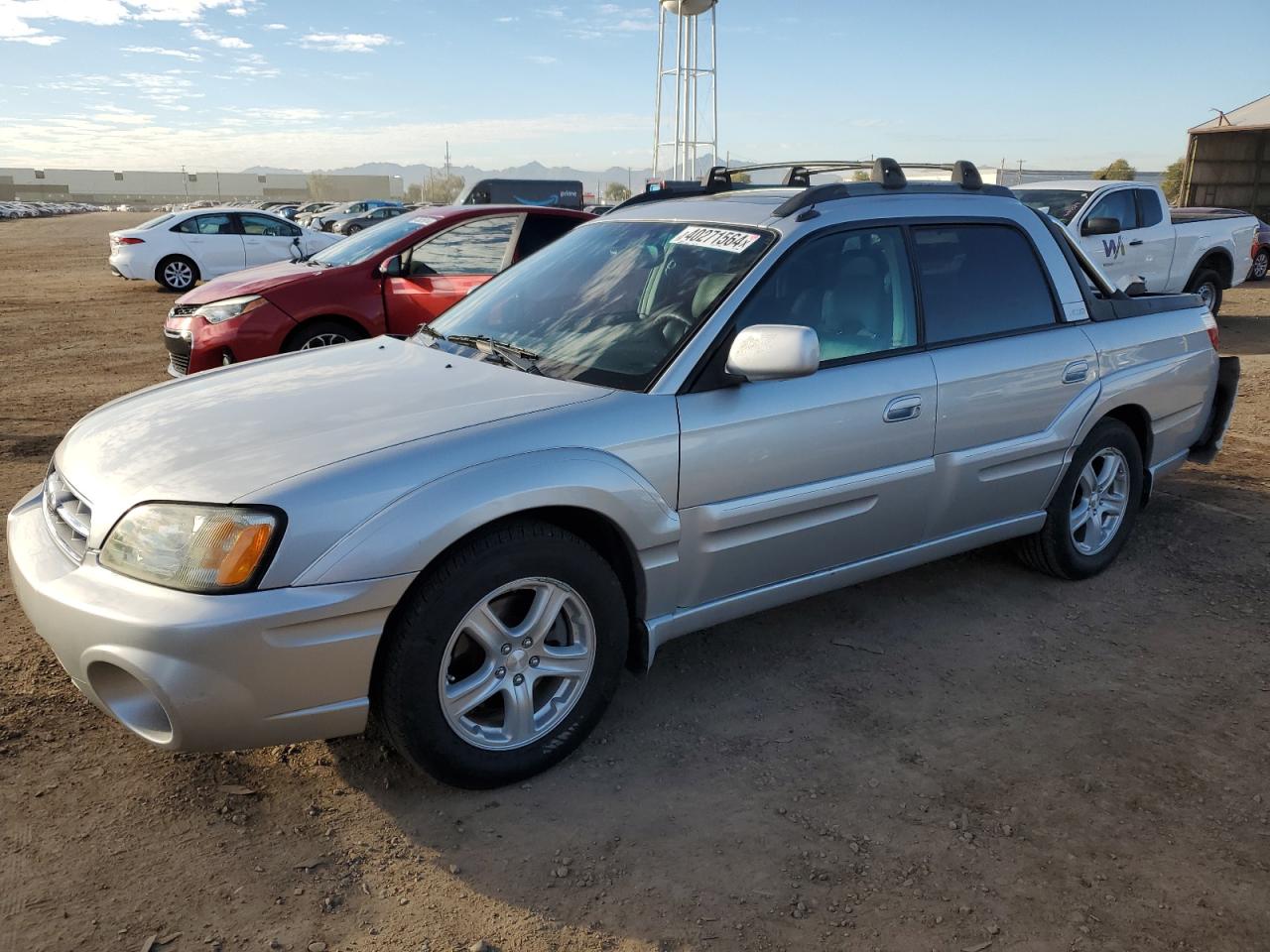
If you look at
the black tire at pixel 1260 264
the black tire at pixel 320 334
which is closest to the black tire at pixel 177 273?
the black tire at pixel 320 334

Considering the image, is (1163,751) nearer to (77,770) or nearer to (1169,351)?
(1169,351)

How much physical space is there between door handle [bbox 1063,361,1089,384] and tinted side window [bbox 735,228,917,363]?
0.86m

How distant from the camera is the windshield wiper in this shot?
340cm

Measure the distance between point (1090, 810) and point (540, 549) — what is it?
70.4 inches

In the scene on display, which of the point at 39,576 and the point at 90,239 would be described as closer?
the point at 39,576

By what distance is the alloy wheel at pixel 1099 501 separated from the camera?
4527mm

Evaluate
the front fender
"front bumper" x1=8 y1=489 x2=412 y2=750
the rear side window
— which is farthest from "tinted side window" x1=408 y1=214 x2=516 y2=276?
the rear side window

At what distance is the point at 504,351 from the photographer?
3.54m

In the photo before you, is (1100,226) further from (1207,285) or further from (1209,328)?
(1209,328)

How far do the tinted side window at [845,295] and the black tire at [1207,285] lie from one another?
10280mm

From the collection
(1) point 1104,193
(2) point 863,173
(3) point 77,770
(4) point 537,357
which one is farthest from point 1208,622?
(1) point 1104,193

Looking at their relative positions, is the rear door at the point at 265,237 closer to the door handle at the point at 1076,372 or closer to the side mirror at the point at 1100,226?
the side mirror at the point at 1100,226

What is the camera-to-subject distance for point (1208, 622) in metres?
4.23

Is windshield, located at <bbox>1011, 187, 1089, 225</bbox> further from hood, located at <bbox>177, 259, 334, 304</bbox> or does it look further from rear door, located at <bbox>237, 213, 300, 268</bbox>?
rear door, located at <bbox>237, 213, 300, 268</bbox>
